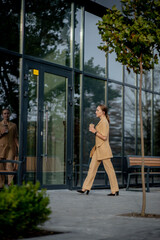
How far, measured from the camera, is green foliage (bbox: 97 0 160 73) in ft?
24.3

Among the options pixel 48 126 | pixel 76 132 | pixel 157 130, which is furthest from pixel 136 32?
pixel 157 130

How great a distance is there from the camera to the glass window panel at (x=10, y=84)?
34.8 ft

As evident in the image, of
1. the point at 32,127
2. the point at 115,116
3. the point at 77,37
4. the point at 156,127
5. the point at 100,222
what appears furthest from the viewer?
the point at 156,127

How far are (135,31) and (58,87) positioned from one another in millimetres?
5203

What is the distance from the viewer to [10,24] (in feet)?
36.3

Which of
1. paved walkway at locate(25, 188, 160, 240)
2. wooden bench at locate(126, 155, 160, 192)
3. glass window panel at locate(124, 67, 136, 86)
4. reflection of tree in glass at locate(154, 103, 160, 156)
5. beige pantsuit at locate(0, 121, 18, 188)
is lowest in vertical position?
paved walkway at locate(25, 188, 160, 240)

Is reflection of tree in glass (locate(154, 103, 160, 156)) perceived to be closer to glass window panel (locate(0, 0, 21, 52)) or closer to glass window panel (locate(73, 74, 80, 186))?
glass window panel (locate(73, 74, 80, 186))

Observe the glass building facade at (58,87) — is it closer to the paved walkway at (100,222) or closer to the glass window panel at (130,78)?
the glass window panel at (130,78)

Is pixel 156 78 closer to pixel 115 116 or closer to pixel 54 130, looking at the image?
pixel 115 116

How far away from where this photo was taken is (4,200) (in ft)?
15.2

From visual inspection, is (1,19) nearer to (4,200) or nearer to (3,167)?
(3,167)

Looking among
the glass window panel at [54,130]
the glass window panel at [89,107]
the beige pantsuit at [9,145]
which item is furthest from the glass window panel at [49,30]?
the beige pantsuit at [9,145]

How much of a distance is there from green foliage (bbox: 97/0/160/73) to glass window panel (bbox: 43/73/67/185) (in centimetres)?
428

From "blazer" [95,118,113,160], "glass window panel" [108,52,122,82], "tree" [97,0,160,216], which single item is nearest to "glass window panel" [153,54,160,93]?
"glass window panel" [108,52,122,82]
